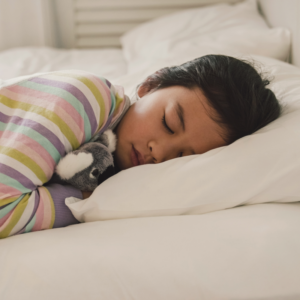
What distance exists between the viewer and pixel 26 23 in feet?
7.27

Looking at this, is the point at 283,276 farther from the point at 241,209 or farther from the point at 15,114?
the point at 15,114

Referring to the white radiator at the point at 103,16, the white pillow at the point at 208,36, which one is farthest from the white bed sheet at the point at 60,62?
the white radiator at the point at 103,16

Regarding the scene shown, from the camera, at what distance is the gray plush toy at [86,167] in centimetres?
68

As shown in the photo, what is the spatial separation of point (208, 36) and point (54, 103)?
3.66ft

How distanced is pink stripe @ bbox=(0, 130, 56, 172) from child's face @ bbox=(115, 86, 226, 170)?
0.79 feet

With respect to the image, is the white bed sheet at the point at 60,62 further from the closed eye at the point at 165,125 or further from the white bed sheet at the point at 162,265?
the white bed sheet at the point at 162,265

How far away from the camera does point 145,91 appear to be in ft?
3.22

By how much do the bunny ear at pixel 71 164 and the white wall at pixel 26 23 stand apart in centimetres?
184

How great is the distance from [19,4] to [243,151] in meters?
2.10

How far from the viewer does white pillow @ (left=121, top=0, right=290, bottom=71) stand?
1.38m

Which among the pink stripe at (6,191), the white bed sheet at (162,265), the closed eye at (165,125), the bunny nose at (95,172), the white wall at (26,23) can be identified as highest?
the white wall at (26,23)

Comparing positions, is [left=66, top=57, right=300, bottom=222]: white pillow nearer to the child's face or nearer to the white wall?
the child's face

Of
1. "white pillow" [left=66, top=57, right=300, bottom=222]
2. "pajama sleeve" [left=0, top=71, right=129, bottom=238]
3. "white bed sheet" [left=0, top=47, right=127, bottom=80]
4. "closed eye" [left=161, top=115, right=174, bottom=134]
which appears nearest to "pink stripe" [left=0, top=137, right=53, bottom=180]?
"pajama sleeve" [left=0, top=71, right=129, bottom=238]

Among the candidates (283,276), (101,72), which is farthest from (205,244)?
(101,72)
